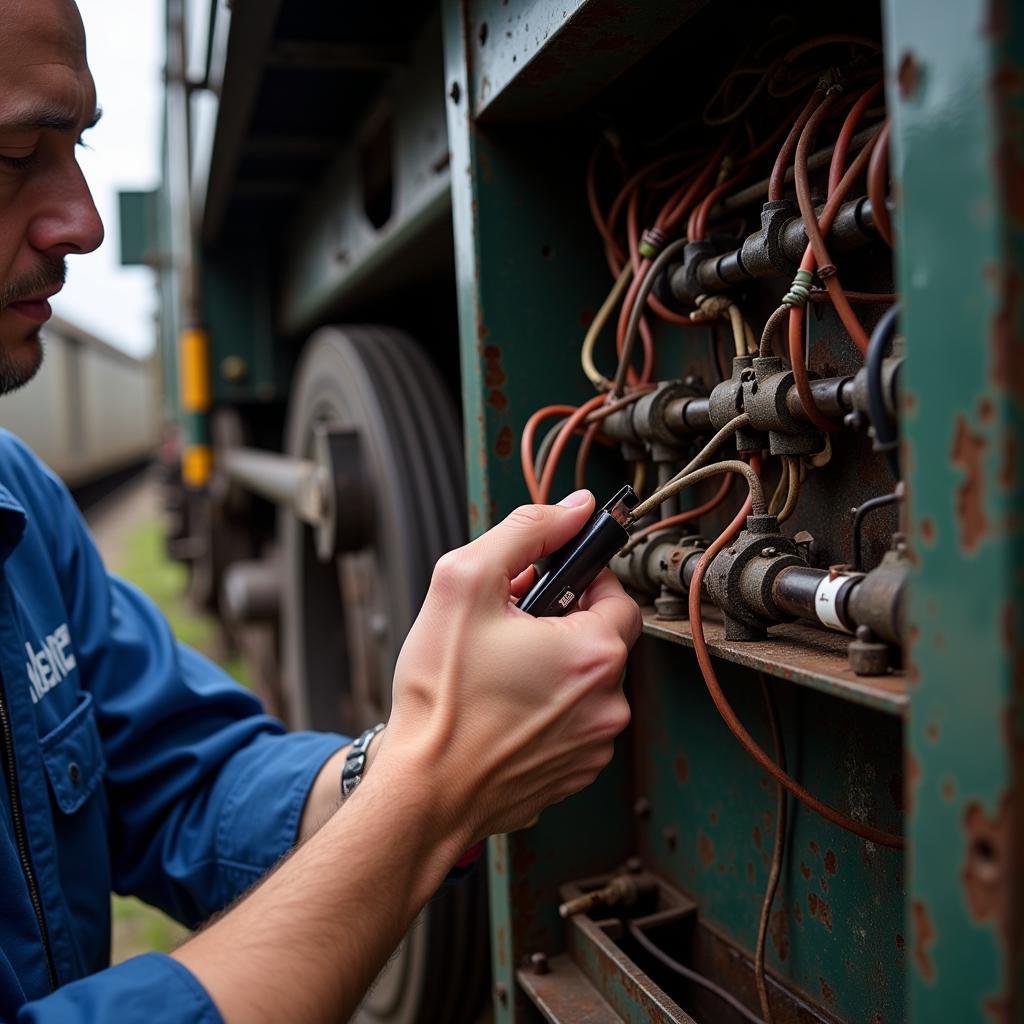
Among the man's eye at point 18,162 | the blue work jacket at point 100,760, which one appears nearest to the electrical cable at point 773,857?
the blue work jacket at point 100,760

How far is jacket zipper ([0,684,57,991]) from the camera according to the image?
3.39 ft

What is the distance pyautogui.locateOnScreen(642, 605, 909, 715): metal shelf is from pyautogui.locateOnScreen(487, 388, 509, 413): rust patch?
0.95 feet

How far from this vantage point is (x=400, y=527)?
5.60 feet

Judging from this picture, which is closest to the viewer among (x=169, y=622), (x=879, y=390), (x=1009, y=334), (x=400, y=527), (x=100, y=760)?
(x=1009, y=334)

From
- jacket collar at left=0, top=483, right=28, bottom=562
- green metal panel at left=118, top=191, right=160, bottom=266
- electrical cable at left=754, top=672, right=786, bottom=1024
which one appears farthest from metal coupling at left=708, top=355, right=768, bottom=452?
green metal panel at left=118, top=191, right=160, bottom=266

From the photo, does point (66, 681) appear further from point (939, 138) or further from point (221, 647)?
point (221, 647)

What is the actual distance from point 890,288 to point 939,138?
0.32m

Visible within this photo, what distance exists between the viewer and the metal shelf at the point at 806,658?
1.81 feet

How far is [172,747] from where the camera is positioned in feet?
4.17

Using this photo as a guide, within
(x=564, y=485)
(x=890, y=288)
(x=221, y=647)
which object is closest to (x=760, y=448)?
(x=890, y=288)

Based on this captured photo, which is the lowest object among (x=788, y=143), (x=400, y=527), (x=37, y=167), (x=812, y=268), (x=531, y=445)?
(x=400, y=527)

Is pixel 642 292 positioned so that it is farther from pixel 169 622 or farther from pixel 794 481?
pixel 169 622

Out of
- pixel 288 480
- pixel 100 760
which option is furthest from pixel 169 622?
pixel 100 760

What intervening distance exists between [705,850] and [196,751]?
0.63 metres
